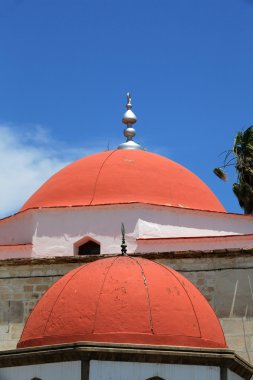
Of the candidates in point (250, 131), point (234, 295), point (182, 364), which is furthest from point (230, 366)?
point (250, 131)

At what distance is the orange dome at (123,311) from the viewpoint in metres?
10.5

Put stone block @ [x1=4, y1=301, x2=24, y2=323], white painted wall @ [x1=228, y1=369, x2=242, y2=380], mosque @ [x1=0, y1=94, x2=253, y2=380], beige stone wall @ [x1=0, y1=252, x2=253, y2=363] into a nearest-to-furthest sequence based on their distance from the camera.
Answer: mosque @ [x1=0, y1=94, x2=253, y2=380]
white painted wall @ [x1=228, y1=369, x2=242, y2=380]
beige stone wall @ [x1=0, y1=252, x2=253, y2=363]
stone block @ [x1=4, y1=301, x2=24, y2=323]

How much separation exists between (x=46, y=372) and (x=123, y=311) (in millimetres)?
1098

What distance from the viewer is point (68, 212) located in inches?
710

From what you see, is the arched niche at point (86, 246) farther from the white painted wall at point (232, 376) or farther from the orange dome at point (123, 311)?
the white painted wall at point (232, 376)

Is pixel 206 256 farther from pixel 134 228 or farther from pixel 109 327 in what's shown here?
pixel 109 327

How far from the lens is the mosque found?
1041 cm

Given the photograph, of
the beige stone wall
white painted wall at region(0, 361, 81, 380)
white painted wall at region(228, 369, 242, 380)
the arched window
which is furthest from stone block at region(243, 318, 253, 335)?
white painted wall at region(0, 361, 81, 380)

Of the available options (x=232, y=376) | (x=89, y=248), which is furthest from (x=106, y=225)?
(x=232, y=376)

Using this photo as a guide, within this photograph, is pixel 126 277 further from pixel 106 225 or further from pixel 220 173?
pixel 220 173

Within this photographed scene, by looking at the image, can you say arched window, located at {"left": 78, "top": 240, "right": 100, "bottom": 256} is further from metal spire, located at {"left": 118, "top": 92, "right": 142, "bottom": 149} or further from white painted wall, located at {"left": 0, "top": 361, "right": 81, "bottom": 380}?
white painted wall, located at {"left": 0, "top": 361, "right": 81, "bottom": 380}

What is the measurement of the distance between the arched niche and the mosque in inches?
0.8

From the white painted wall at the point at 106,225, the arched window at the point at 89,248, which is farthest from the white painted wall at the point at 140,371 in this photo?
the arched window at the point at 89,248

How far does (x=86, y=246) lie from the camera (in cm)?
1794
